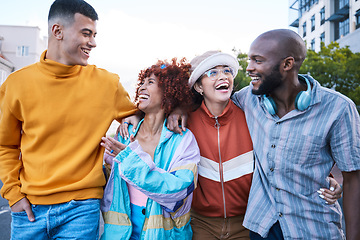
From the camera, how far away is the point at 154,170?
2842 millimetres

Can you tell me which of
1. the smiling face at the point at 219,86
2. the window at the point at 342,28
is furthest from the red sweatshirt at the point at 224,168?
the window at the point at 342,28

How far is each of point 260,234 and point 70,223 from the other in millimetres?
1655

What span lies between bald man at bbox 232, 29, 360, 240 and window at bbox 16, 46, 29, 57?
175 ft

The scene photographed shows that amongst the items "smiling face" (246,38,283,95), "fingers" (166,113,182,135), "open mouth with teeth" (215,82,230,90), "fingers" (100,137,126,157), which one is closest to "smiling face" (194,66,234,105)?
"open mouth with teeth" (215,82,230,90)

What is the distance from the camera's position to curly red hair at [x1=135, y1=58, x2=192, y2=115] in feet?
11.3

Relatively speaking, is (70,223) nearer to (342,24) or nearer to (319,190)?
(319,190)

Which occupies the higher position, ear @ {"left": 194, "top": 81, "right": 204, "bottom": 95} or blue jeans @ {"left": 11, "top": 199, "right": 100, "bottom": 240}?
ear @ {"left": 194, "top": 81, "right": 204, "bottom": 95}

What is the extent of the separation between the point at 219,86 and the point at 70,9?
158 centimetres

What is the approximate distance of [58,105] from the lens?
10.0 ft

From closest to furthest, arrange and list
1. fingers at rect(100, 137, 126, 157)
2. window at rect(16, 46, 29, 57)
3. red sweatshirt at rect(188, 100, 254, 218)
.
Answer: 1. fingers at rect(100, 137, 126, 157)
2. red sweatshirt at rect(188, 100, 254, 218)
3. window at rect(16, 46, 29, 57)

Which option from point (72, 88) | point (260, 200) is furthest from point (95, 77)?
point (260, 200)

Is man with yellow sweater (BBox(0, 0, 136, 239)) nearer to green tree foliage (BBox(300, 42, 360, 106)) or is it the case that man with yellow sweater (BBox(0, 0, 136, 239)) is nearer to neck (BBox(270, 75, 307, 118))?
neck (BBox(270, 75, 307, 118))

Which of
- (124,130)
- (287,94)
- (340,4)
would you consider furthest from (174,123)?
(340,4)

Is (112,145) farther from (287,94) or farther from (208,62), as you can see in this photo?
(287,94)
